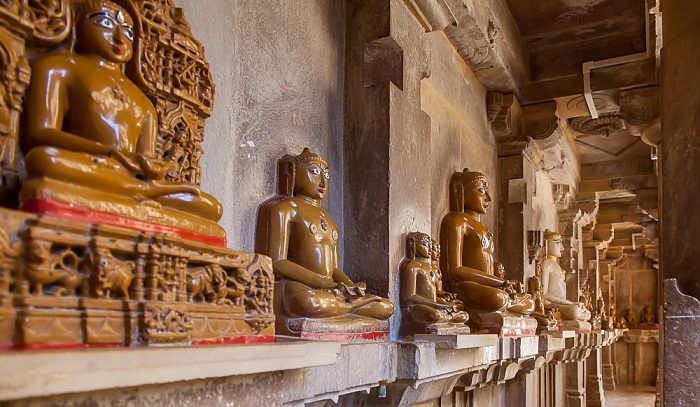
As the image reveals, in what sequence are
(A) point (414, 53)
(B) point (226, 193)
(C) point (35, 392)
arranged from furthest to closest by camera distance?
(A) point (414, 53)
(B) point (226, 193)
(C) point (35, 392)

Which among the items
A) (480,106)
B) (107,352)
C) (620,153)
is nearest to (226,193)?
(107,352)

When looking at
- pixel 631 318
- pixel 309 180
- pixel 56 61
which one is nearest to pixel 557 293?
pixel 309 180

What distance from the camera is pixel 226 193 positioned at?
2820 mm

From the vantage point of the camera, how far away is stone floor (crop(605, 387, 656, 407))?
12.6m

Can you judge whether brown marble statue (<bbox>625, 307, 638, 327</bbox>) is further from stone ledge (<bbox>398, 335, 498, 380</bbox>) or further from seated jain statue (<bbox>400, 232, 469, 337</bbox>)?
seated jain statue (<bbox>400, 232, 469, 337</bbox>)

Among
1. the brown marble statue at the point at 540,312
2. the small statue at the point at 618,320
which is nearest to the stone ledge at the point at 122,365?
the brown marble statue at the point at 540,312

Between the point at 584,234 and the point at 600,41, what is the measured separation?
6.99 m

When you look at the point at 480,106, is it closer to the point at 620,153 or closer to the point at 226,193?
the point at 226,193

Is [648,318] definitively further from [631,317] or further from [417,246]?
[417,246]

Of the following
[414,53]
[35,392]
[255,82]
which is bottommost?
[35,392]

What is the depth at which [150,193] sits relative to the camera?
1.91m

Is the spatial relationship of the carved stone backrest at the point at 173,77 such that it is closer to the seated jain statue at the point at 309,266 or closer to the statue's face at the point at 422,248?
the seated jain statue at the point at 309,266

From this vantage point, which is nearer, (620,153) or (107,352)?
(107,352)

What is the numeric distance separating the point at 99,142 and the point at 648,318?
57.4 ft
